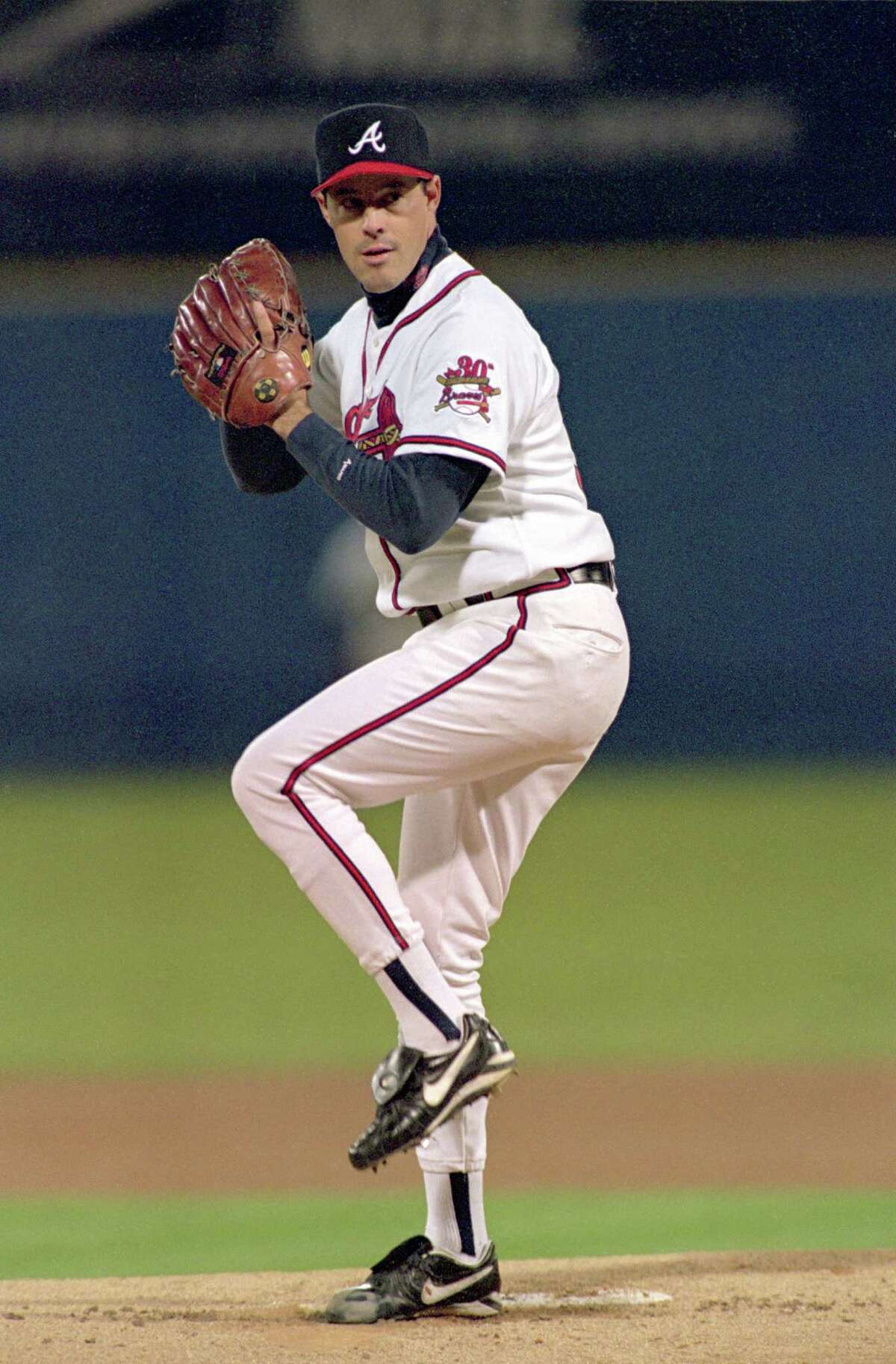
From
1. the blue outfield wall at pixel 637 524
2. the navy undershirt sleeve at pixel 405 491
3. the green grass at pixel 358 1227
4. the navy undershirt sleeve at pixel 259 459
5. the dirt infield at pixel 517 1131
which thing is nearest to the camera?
the navy undershirt sleeve at pixel 405 491

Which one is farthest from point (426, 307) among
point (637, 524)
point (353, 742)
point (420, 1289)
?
point (637, 524)

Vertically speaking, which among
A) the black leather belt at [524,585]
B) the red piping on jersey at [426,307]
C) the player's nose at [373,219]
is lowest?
the black leather belt at [524,585]

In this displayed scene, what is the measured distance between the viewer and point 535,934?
6086mm

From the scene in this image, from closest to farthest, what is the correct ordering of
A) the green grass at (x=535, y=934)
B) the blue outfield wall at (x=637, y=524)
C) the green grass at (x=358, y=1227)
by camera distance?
the green grass at (x=358, y=1227), the green grass at (x=535, y=934), the blue outfield wall at (x=637, y=524)

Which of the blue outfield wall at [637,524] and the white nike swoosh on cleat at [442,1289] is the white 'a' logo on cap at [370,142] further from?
the blue outfield wall at [637,524]

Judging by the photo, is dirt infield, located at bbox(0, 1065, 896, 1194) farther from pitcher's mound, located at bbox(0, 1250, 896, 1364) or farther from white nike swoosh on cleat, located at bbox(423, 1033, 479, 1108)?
white nike swoosh on cleat, located at bbox(423, 1033, 479, 1108)

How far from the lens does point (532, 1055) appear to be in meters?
4.32

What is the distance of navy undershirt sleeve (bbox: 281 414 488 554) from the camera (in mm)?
2197

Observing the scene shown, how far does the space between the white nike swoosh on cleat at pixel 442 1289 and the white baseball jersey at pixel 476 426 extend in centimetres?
98

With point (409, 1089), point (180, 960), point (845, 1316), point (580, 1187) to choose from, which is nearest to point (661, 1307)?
point (845, 1316)

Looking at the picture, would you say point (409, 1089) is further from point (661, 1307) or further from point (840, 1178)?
point (840, 1178)

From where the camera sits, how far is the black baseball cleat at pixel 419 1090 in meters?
2.23

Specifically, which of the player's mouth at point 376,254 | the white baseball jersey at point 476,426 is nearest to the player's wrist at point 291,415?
the white baseball jersey at point 476,426

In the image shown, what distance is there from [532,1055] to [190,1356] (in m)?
2.19
